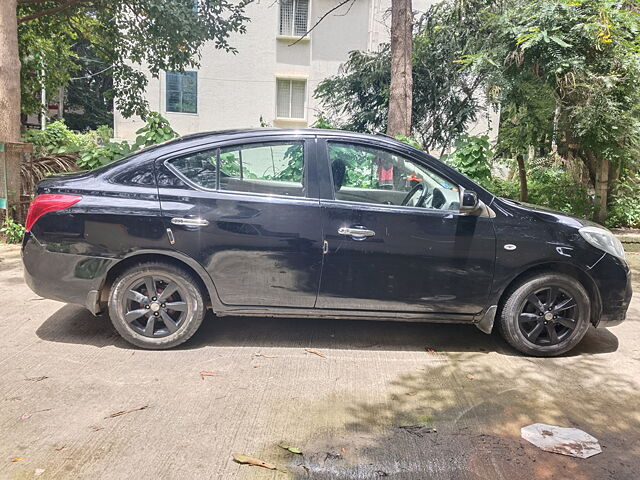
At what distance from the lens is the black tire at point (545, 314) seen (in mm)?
4141

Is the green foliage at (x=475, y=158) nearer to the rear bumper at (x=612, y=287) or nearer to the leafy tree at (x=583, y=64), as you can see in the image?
the leafy tree at (x=583, y=64)

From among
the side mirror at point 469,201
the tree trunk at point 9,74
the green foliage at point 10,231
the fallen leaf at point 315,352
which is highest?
the tree trunk at point 9,74

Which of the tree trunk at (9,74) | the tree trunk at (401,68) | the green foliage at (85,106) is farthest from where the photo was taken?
the green foliage at (85,106)

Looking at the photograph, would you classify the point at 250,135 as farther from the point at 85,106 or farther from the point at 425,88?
the point at 85,106

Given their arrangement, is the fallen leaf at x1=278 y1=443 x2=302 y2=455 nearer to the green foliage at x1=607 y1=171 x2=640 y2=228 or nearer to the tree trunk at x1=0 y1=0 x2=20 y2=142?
the tree trunk at x1=0 y1=0 x2=20 y2=142

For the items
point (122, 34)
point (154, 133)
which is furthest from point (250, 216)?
point (122, 34)

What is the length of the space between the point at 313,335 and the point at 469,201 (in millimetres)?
1739

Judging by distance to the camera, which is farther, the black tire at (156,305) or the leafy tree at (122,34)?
the leafy tree at (122,34)

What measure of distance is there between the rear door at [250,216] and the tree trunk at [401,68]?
236 inches

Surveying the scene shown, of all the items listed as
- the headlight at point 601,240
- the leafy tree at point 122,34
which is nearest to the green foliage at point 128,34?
the leafy tree at point 122,34

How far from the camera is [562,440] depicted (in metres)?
3.03

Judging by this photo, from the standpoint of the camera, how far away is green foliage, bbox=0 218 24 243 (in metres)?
7.87

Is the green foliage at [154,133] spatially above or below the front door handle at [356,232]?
above

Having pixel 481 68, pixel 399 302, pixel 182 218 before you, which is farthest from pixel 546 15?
pixel 182 218
